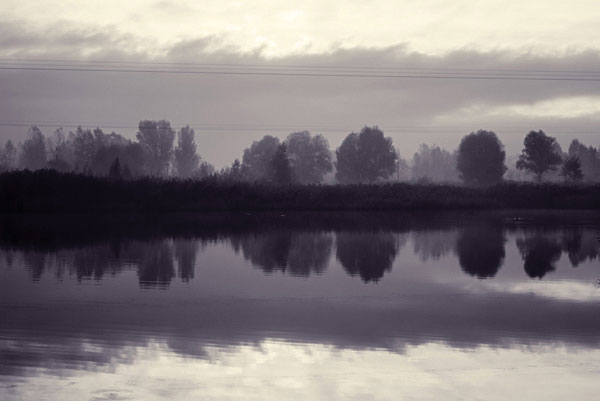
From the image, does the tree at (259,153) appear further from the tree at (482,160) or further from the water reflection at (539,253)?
the water reflection at (539,253)

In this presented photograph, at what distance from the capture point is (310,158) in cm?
16038

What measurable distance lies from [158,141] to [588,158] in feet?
358

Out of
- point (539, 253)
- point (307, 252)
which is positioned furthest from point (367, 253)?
point (539, 253)

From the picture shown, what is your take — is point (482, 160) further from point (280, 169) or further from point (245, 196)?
point (245, 196)

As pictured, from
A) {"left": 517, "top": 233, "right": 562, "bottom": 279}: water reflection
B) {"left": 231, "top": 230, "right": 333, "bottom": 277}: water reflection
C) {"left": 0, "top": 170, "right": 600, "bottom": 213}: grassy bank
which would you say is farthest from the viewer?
{"left": 0, "top": 170, "right": 600, "bottom": 213}: grassy bank

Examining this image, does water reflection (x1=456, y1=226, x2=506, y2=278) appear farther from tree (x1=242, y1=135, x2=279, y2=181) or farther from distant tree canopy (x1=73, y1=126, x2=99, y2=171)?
distant tree canopy (x1=73, y1=126, x2=99, y2=171)

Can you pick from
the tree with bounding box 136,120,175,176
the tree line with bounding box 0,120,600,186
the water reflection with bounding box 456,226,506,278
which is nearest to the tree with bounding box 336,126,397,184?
the tree line with bounding box 0,120,600,186

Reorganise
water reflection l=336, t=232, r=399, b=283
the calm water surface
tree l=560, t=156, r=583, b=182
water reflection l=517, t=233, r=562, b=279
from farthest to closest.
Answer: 1. tree l=560, t=156, r=583, b=182
2. water reflection l=517, t=233, r=562, b=279
3. water reflection l=336, t=232, r=399, b=283
4. the calm water surface

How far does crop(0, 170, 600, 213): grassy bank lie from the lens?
197ft

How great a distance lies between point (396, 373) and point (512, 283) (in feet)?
36.2

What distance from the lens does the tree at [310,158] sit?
518ft

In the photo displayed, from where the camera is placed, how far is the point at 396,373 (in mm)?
10766

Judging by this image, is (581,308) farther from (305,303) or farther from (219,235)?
(219,235)

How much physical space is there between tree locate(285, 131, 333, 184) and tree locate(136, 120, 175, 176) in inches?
1551
